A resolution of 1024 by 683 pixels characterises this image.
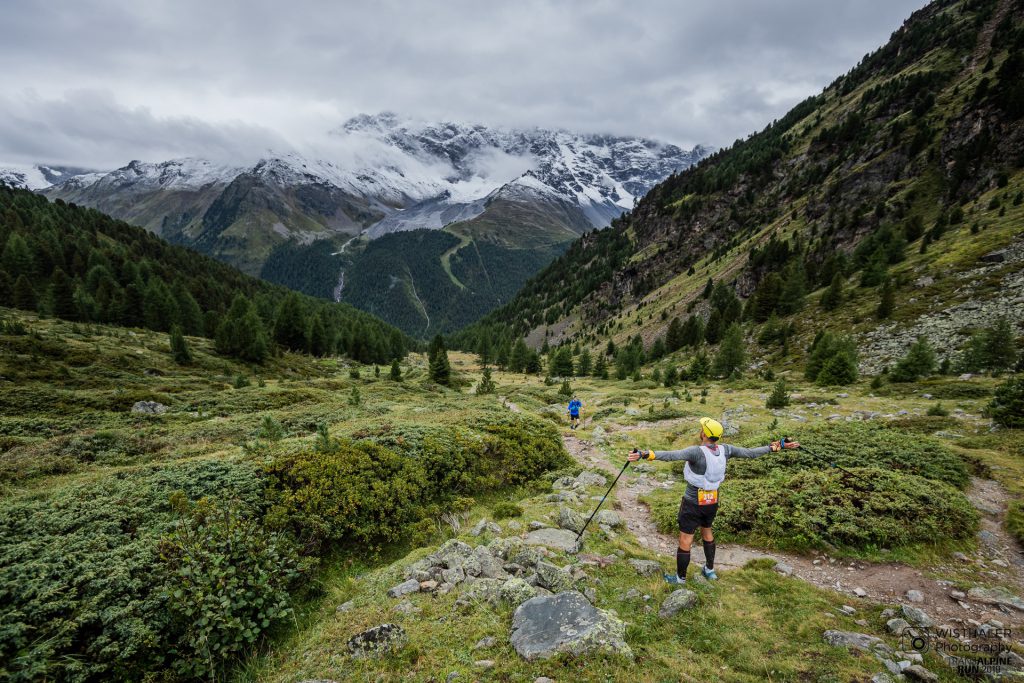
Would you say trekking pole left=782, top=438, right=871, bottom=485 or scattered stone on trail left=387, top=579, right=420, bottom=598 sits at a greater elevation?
trekking pole left=782, top=438, right=871, bottom=485

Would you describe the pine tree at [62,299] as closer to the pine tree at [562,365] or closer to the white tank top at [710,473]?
the pine tree at [562,365]

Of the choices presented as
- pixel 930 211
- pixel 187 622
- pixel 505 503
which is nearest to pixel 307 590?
pixel 187 622

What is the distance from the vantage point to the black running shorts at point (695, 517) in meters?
8.55

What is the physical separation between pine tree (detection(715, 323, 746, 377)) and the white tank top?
4783 centimetres

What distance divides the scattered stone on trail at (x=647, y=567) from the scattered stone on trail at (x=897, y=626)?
382cm

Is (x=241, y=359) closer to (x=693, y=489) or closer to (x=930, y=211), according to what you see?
(x=693, y=489)

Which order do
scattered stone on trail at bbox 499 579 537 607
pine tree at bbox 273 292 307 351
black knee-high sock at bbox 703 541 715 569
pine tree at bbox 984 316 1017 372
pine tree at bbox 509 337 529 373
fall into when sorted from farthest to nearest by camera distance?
pine tree at bbox 509 337 529 373
pine tree at bbox 273 292 307 351
pine tree at bbox 984 316 1017 372
black knee-high sock at bbox 703 541 715 569
scattered stone on trail at bbox 499 579 537 607

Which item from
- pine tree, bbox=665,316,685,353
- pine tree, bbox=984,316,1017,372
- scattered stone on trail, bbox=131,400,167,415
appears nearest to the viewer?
scattered stone on trail, bbox=131,400,167,415

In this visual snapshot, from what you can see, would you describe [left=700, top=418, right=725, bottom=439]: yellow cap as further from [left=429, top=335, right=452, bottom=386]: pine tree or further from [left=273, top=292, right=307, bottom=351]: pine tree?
[left=273, top=292, right=307, bottom=351]: pine tree

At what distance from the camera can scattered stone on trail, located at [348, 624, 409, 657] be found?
6.33m

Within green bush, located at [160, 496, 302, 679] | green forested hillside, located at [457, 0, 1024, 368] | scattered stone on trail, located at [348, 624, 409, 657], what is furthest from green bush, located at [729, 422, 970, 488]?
green forested hillside, located at [457, 0, 1024, 368]

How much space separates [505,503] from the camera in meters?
12.7

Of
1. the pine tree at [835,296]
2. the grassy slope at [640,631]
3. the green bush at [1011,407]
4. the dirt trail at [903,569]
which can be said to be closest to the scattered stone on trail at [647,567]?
the grassy slope at [640,631]

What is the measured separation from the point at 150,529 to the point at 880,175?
130 metres
